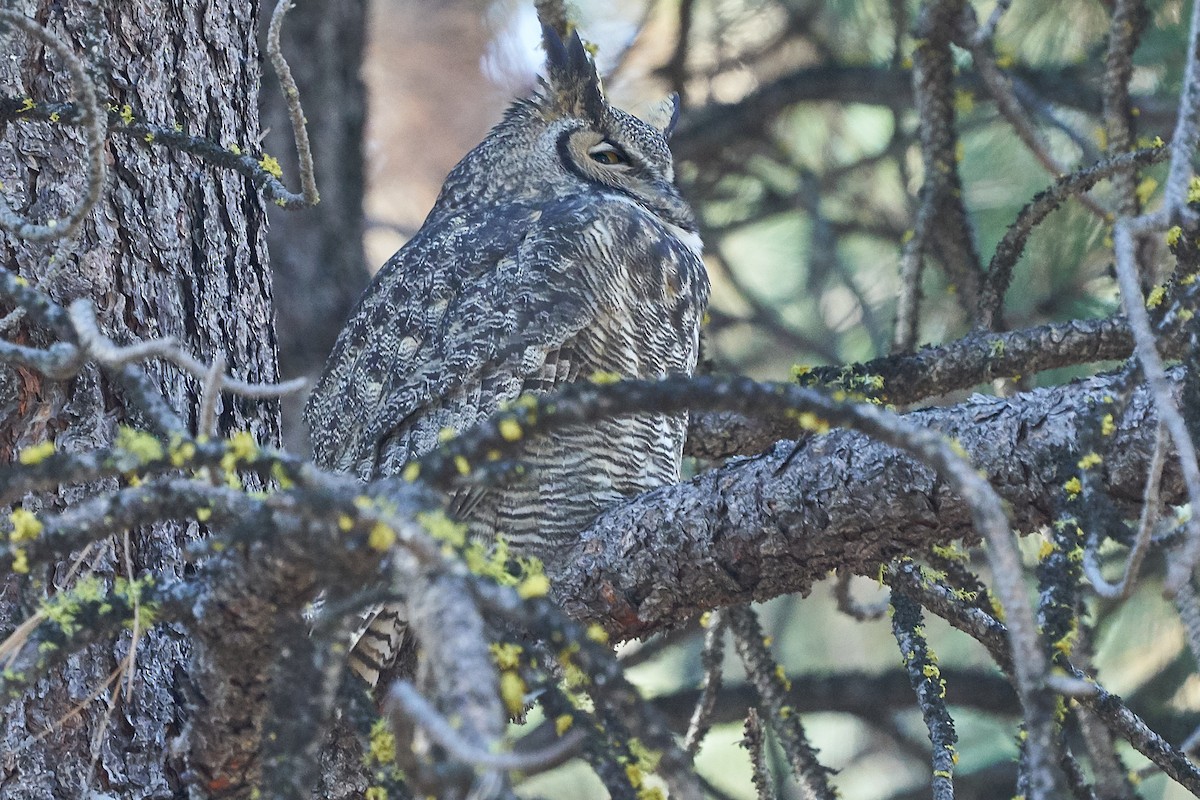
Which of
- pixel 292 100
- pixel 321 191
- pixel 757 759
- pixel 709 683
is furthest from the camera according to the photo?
pixel 321 191

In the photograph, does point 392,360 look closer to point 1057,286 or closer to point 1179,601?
point 1179,601

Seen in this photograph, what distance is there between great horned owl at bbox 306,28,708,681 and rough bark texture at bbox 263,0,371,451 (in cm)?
95

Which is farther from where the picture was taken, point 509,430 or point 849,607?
point 849,607

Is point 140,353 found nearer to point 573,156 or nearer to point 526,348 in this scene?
point 526,348

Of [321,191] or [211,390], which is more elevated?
[321,191]

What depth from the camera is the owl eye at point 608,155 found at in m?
2.87

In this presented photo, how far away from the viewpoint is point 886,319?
3889 mm

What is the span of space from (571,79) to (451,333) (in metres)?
0.82

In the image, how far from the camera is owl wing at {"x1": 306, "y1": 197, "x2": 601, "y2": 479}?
7.49ft

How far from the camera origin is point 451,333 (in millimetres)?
2354

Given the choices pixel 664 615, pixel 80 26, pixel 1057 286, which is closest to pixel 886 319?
pixel 1057 286

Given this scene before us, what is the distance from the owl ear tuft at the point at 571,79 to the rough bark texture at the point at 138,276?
86cm

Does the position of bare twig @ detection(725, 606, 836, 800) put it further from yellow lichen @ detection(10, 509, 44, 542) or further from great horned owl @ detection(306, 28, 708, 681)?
yellow lichen @ detection(10, 509, 44, 542)

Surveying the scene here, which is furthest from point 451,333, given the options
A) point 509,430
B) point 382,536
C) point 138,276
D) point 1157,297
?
point 382,536
